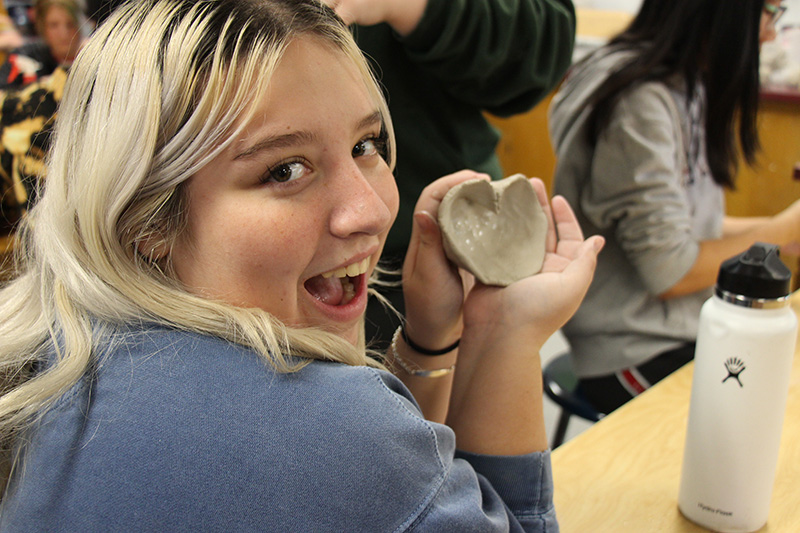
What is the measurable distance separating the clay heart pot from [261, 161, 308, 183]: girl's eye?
1.03 feet

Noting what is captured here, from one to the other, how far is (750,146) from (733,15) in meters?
0.38

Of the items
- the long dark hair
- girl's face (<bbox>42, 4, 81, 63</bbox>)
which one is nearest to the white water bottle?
the long dark hair

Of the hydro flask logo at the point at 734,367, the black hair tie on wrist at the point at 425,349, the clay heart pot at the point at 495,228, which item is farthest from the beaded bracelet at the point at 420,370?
the hydro flask logo at the point at 734,367

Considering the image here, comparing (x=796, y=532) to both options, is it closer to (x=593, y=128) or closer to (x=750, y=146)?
(x=593, y=128)

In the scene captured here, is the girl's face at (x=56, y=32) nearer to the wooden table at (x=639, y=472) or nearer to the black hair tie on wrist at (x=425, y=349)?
the black hair tie on wrist at (x=425, y=349)

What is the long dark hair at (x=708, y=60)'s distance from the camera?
155 centimetres

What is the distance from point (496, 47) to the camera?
3.88ft

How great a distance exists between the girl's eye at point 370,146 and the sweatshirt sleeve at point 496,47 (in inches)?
11.2

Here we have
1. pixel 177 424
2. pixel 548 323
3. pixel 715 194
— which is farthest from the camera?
pixel 715 194

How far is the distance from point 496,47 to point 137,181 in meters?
0.74

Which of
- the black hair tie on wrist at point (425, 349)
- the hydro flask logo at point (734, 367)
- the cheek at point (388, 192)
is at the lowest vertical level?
the black hair tie on wrist at point (425, 349)

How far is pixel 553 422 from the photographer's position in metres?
2.57

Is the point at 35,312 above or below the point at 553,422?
above

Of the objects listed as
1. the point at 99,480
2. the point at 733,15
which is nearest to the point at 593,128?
the point at 733,15
